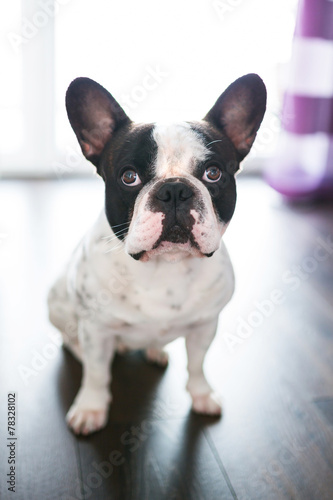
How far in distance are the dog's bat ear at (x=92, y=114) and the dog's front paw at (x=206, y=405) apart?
0.84 metres

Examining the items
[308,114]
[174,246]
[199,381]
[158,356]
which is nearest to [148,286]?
[174,246]

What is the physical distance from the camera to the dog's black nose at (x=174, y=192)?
1427mm

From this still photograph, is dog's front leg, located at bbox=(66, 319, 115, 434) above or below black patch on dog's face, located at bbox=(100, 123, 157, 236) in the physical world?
below

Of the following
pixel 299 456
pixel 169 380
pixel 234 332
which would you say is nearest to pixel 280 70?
pixel 234 332

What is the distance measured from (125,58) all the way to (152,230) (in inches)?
101

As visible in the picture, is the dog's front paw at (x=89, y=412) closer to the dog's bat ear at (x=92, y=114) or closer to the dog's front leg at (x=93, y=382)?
the dog's front leg at (x=93, y=382)

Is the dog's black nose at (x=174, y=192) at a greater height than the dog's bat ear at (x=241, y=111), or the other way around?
the dog's bat ear at (x=241, y=111)

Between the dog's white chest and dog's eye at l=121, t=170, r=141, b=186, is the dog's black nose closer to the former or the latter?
dog's eye at l=121, t=170, r=141, b=186

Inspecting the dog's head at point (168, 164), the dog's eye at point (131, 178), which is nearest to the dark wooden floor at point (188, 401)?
the dog's head at point (168, 164)

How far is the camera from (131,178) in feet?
5.02

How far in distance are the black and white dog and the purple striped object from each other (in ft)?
6.97

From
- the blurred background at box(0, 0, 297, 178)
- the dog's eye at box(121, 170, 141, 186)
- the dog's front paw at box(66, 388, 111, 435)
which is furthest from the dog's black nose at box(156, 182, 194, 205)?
the blurred background at box(0, 0, 297, 178)

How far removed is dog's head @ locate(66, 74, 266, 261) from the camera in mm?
1452

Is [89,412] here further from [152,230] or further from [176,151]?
[176,151]
